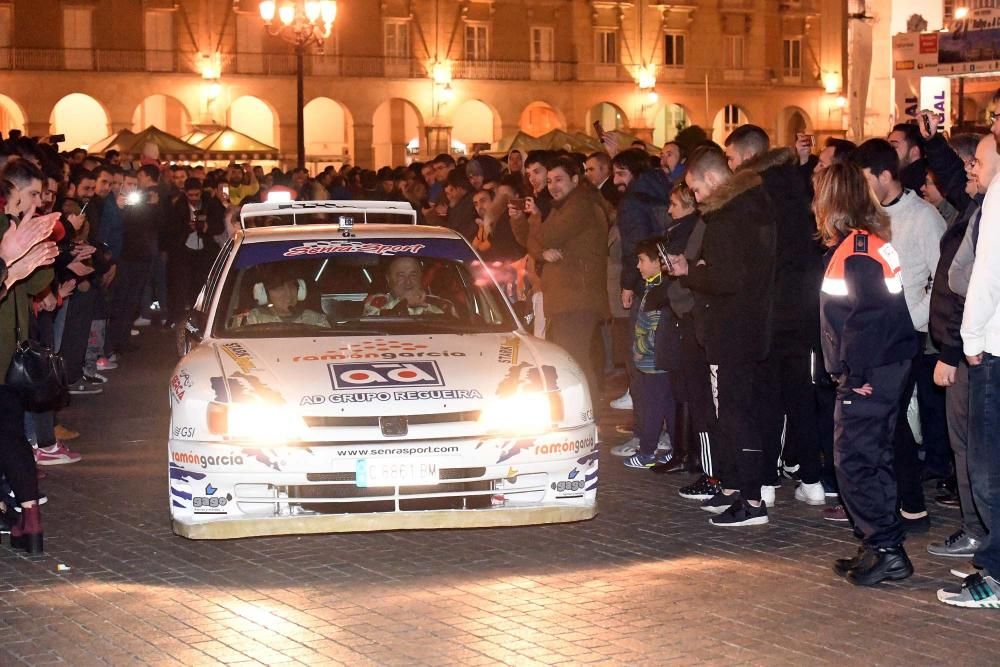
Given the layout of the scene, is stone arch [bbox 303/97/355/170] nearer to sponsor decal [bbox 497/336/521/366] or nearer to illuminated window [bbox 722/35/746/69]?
illuminated window [bbox 722/35/746/69]

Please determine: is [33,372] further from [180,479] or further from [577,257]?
[577,257]

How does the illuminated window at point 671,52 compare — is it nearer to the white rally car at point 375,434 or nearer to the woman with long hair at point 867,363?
the white rally car at point 375,434

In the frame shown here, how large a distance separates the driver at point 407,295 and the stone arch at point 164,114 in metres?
49.1

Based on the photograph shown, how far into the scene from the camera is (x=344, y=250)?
9055mm

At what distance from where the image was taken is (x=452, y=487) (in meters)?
7.55

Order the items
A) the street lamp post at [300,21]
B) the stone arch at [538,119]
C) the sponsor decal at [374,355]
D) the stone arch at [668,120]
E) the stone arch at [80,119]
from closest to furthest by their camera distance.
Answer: the sponsor decal at [374,355] < the street lamp post at [300,21] < the stone arch at [80,119] < the stone arch at [538,119] < the stone arch at [668,120]

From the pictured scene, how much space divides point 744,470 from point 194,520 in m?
2.89

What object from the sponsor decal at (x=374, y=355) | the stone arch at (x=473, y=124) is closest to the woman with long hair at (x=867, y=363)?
the sponsor decal at (x=374, y=355)

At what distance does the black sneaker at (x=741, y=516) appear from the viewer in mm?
8438

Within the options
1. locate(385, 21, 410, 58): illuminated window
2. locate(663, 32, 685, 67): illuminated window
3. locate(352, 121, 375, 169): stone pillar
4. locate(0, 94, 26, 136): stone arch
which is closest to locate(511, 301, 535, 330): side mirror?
locate(0, 94, 26, 136): stone arch

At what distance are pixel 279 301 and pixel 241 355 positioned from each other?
954 mm

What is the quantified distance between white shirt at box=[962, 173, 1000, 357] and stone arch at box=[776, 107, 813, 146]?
64.2 meters

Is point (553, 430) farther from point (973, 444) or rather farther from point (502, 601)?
point (973, 444)

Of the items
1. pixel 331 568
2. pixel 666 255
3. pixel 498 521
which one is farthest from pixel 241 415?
pixel 666 255
